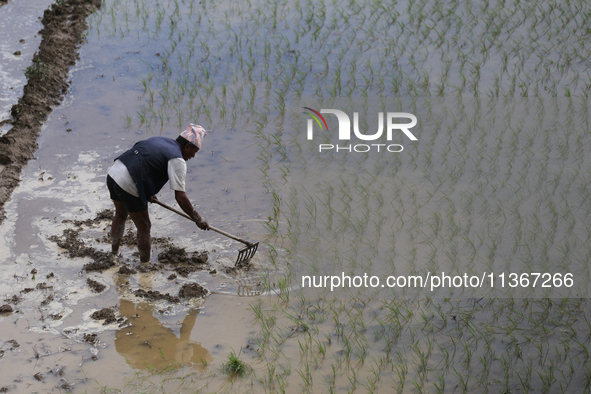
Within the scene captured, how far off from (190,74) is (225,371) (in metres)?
4.95

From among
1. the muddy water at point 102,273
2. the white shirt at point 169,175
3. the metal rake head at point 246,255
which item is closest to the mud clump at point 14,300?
the muddy water at point 102,273

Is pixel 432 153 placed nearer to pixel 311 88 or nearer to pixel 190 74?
pixel 311 88

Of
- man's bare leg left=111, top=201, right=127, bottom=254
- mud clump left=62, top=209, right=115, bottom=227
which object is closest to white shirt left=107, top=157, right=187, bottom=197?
man's bare leg left=111, top=201, right=127, bottom=254

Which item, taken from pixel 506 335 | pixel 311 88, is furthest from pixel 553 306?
pixel 311 88

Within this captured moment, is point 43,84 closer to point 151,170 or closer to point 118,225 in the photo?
point 118,225

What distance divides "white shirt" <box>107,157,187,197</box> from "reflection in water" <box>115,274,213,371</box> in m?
0.85

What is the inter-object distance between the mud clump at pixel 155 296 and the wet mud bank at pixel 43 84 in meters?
1.58

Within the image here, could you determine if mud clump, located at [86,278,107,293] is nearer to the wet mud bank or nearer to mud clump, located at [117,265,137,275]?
mud clump, located at [117,265,137,275]

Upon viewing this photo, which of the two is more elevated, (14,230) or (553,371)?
(14,230)

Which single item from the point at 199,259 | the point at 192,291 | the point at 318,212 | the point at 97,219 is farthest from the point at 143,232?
the point at 318,212

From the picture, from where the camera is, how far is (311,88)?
7.20 meters

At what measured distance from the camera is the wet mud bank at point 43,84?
5750 mm

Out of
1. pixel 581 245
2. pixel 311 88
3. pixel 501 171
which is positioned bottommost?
pixel 581 245

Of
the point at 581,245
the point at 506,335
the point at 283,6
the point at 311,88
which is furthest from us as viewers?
the point at 283,6
